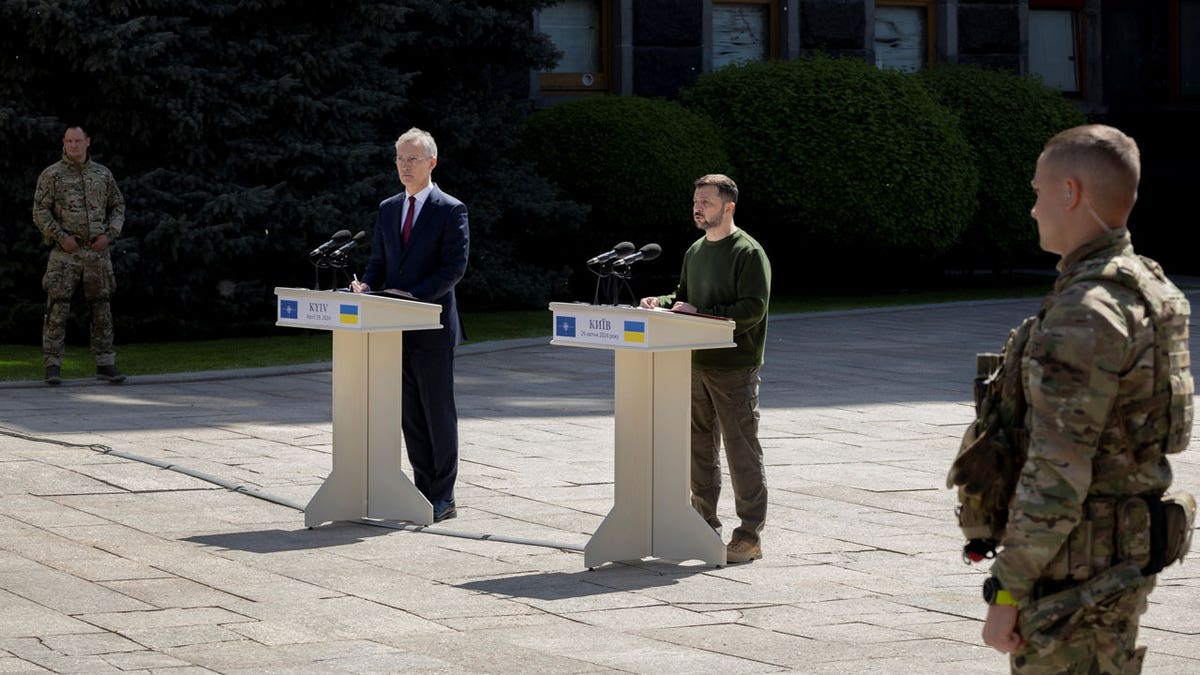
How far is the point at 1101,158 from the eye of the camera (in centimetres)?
388

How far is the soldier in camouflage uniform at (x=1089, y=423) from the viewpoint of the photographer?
150 inches

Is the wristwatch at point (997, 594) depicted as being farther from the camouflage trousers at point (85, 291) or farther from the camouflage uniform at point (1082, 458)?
the camouflage trousers at point (85, 291)

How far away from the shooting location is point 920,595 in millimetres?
7582

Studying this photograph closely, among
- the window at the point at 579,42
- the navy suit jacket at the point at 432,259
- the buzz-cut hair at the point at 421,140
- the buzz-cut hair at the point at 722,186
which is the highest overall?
the window at the point at 579,42

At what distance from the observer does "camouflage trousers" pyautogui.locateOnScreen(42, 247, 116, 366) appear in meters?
15.4

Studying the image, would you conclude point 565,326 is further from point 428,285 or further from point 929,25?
point 929,25

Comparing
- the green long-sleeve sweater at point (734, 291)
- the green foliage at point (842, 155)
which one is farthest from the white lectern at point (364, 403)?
the green foliage at point (842, 155)

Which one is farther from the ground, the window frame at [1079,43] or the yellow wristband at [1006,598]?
the window frame at [1079,43]

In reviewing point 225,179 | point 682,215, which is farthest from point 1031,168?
point 225,179

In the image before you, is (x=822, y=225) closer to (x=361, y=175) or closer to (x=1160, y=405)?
(x=361, y=175)

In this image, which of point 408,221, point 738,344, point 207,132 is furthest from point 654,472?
point 207,132

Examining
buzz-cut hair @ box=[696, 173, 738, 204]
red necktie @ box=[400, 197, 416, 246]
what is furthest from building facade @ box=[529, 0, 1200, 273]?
buzz-cut hair @ box=[696, 173, 738, 204]

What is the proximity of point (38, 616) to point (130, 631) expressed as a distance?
476mm

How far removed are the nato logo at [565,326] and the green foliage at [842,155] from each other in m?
14.8
